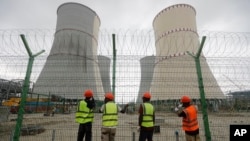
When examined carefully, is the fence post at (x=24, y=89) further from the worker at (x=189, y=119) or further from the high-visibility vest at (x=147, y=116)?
the worker at (x=189, y=119)

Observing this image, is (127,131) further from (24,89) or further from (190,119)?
(24,89)

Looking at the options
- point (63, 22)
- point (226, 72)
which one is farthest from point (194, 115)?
point (63, 22)

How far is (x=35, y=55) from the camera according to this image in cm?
405

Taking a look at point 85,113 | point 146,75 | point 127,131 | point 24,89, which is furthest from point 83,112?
point 127,131

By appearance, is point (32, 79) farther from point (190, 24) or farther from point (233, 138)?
point (190, 24)

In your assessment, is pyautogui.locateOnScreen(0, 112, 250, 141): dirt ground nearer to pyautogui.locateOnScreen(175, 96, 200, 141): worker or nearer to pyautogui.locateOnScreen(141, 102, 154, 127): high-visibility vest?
pyautogui.locateOnScreen(141, 102, 154, 127): high-visibility vest

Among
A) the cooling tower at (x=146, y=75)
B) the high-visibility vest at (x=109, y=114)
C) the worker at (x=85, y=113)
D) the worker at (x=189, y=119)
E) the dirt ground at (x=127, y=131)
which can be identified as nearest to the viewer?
the worker at (x=189, y=119)

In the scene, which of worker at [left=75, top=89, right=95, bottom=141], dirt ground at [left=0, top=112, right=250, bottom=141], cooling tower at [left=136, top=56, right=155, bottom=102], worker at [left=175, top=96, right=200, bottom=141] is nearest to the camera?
worker at [left=175, top=96, right=200, bottom=141]

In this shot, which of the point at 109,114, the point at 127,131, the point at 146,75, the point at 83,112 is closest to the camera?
the point at 109,114

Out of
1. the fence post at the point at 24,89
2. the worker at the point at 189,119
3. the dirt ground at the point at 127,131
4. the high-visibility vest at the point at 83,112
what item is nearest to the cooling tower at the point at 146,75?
the dirt ground at the point at 127,131

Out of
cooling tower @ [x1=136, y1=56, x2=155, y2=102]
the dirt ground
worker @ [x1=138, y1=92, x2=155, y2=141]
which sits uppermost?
cooling tower @ [x1=136, y1=56, x2=155, y2=102]

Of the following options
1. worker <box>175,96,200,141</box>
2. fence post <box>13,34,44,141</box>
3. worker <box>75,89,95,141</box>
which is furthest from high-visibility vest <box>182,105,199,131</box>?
fence post <box>13,34,44,141</box>

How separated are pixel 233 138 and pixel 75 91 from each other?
324cm

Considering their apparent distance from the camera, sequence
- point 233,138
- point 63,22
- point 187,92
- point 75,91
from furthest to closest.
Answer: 1. point 63,22
2. point 187,92
3. point 75,91
4. point 233,138
